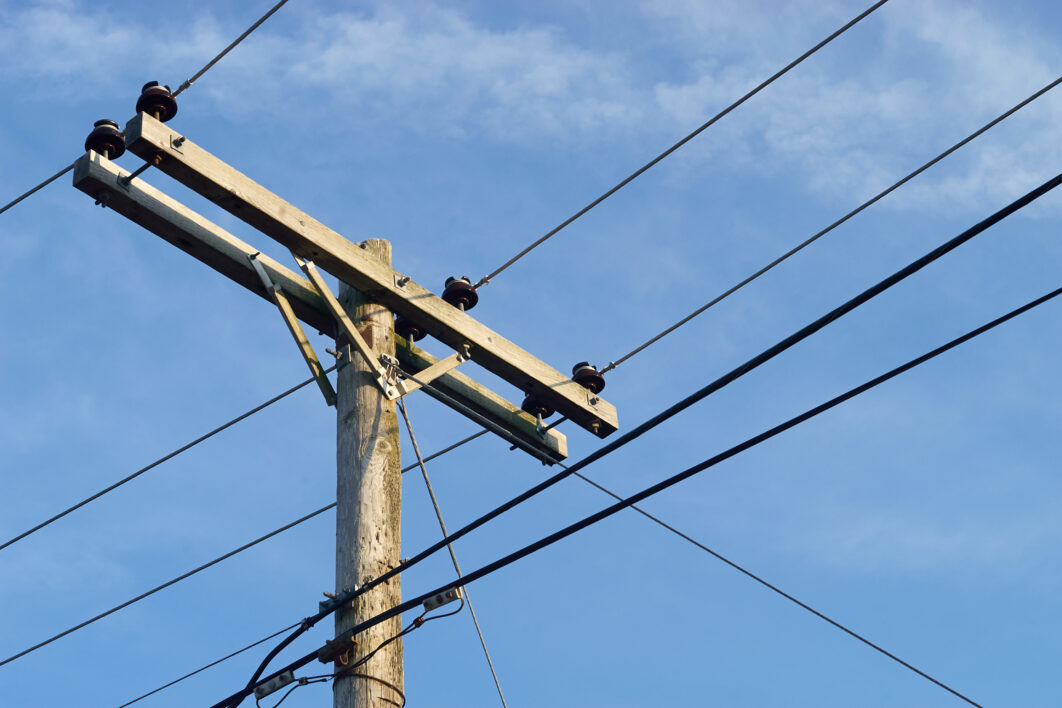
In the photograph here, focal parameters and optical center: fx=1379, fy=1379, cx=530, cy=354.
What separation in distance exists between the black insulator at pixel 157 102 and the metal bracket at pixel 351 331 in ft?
3.18

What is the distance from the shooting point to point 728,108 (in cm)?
778

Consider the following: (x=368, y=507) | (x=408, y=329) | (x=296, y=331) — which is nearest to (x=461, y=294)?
(x=408, y=329)

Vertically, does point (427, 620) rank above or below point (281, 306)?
below

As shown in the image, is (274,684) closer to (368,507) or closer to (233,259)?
(368,507)

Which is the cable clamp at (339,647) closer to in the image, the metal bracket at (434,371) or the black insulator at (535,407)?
the metal bracket at (434,371)

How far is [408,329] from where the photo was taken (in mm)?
7816

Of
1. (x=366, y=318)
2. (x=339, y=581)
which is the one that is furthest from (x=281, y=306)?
(x=339, y=581)

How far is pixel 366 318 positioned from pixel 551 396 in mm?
1347

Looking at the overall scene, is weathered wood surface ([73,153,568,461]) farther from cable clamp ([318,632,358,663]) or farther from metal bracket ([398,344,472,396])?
cable clamp ([318,632,358,663])

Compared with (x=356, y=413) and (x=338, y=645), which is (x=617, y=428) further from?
(x=338, y=645)

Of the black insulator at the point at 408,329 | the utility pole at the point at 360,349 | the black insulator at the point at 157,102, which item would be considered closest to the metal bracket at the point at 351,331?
the utility pole at the point at 360,349

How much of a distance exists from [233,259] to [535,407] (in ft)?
6.72

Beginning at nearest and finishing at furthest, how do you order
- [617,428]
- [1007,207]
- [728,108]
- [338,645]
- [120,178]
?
[1007,207] < [338,645] < [120,178] < [728,108] < [617,428]

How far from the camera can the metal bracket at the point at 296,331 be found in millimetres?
7387
